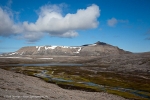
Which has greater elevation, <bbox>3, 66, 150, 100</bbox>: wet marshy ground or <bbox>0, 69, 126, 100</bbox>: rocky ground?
<bbox>0, 69, 126, 100</bbox>: rocky ground

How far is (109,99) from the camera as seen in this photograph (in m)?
41.0

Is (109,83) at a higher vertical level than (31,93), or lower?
lower

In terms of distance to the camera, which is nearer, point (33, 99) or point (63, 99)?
point (33, 99)

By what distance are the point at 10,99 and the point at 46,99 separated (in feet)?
24.5

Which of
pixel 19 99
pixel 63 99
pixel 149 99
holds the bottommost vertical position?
pixel 149 99

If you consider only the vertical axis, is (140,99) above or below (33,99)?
below

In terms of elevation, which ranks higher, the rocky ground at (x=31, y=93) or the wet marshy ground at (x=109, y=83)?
the rocky ground at (x=31, y=93)

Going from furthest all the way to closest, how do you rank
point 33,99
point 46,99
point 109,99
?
point 109,99 < point 46,99 < point 33,99

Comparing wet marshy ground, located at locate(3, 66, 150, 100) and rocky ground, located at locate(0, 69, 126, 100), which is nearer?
rocky ground, located at locate(0, 69, 126, 100)

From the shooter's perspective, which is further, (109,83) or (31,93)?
(109,83)

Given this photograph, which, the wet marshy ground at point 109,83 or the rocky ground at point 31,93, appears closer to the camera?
the rocky ground at point 31,93

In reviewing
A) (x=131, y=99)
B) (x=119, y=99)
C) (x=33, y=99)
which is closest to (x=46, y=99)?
(x=33, y=99)

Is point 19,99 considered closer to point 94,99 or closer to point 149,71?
point 94,99

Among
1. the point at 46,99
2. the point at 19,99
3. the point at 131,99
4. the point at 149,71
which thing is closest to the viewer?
the point at 19,99
